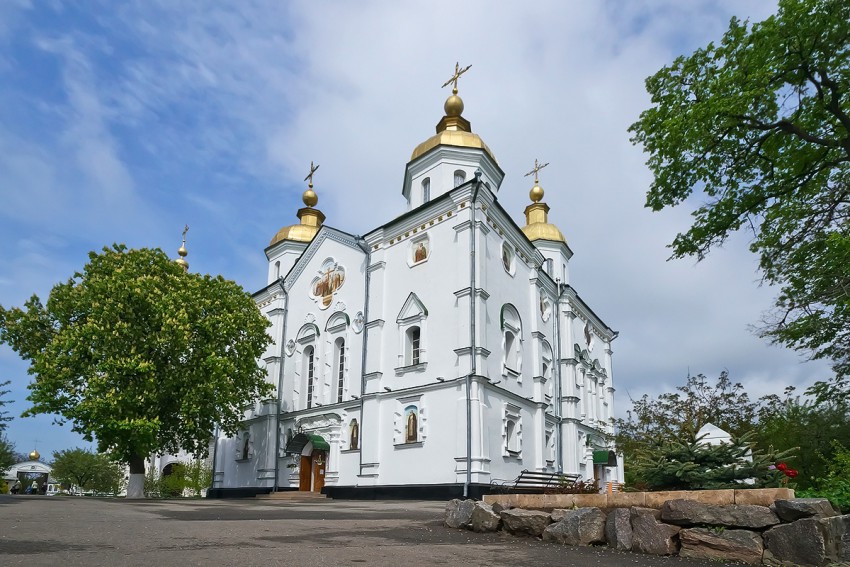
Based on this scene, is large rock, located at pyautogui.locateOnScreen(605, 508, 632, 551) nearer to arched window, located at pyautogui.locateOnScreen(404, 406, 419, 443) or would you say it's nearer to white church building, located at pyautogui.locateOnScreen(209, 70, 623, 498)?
white church building, located at pyautogui.locateOnScreen(209, 70, 623, 498)

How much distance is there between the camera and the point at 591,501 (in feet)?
25.7

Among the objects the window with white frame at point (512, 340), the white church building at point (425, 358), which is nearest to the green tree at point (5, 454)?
the white church building at point (425, 358)

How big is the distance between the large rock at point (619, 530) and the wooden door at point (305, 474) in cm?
1924

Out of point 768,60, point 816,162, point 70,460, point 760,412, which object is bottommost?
point 70,460

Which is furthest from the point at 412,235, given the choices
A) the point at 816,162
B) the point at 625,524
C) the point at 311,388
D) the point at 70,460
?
the point at 70,460

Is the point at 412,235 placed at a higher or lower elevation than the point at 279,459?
higher

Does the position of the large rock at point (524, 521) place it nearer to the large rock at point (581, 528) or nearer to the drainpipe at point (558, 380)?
the large rock at point (581, 528)

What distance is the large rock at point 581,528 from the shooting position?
24.2 feet

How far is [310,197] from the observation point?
109 ft

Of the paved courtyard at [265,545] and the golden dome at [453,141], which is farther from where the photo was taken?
the golden dome at [453,141]

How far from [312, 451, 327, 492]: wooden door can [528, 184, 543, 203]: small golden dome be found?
1860cm

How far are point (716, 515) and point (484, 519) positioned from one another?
3.24m

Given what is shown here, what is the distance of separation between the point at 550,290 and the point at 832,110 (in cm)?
1821

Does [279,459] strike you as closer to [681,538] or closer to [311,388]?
[311,388]
